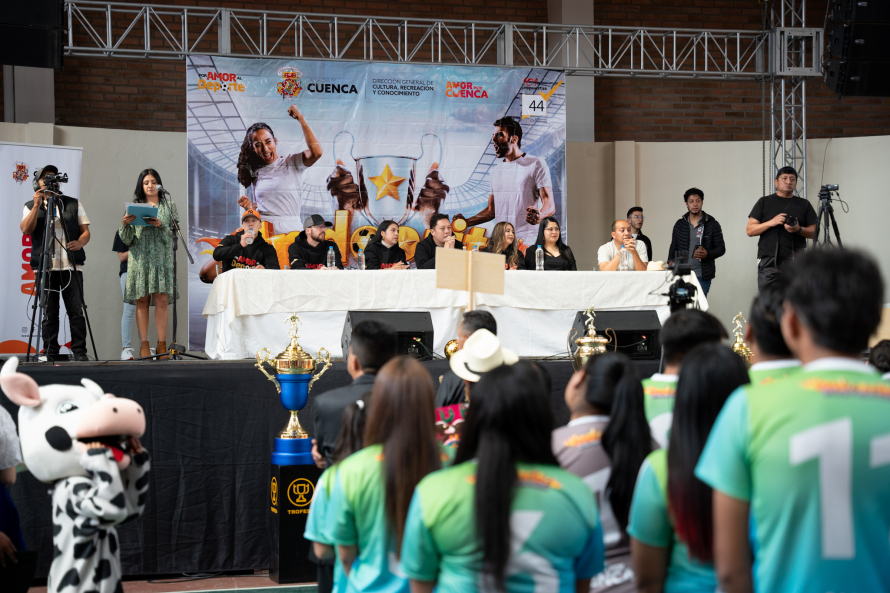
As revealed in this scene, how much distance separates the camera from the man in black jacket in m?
7.61

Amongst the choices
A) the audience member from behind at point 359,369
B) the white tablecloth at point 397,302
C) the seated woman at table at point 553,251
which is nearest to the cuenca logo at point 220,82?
the white tablecloth at point 397,302

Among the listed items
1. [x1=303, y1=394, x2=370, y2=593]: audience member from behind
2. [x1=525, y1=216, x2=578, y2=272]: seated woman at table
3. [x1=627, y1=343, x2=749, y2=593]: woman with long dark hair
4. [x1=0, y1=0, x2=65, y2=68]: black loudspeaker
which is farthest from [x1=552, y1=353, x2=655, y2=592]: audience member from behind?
[x1=0, y1=0, x2=65, y2=68]: black loudspeaker

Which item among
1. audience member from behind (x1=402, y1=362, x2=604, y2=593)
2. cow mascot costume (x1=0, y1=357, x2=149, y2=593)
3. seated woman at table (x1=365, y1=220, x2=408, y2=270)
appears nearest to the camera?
audience member from behind (x1=402, y1=362, x2=604, y2=593)

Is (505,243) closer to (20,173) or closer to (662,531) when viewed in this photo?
(20,173)

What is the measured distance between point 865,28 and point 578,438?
6.24 m

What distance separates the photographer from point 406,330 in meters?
5.20

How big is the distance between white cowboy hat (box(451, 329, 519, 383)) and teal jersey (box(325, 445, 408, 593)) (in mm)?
973

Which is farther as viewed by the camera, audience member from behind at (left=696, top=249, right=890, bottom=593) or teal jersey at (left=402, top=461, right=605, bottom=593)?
teal jersey at (left=402, top=461, right=605, bottom=593)

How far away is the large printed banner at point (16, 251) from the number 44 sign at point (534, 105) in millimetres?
4116

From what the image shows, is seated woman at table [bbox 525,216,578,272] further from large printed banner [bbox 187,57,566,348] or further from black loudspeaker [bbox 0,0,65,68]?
black loudspeaker [bbox 0,0,65,68]

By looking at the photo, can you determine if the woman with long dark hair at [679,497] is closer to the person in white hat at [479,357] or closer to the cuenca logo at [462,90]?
the person in white hat at [479,357]

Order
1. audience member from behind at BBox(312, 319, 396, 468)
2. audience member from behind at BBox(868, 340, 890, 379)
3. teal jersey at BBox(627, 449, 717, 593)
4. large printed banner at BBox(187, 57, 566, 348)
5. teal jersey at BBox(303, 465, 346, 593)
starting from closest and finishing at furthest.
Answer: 1. teal jersey at BBox(627, 449, 717, 593)
2. teal jersey at BBox(303, 465, 346, 593)
3. audience member from behind at BBox(312, 319, 396, 468)
4. audience member from behind at BBox(868, 340, 890, 379)
5. large printed banner at BBox(187, 57, 566, 348)

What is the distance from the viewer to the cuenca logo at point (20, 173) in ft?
22.5

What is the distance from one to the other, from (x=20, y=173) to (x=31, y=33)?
1201 mm
